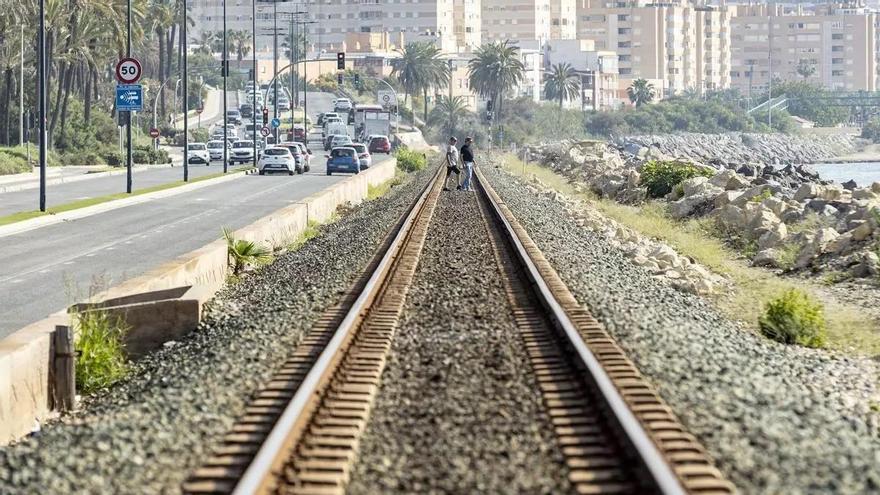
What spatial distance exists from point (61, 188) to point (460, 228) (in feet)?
107

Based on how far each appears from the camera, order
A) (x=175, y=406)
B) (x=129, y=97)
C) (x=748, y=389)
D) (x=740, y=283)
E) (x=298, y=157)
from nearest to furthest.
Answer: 1. (x=175, y=406)
2. (x=748, y=389)
3. (x=740, y=283)
4. (x=129, y=97)
5. (x=298, y=157)

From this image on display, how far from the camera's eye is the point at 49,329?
12.7 metres

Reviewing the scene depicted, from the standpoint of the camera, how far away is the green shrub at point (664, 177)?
48.9m

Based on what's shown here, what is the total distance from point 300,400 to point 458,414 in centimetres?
105

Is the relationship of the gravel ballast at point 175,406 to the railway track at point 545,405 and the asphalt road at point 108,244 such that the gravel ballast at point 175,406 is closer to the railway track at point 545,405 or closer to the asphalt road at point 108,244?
the railway track at point 545,405

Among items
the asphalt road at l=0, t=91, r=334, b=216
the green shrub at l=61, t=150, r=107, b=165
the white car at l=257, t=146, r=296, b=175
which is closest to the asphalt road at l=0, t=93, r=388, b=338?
the asphalt road at l=0, t=91, r=334, b=216

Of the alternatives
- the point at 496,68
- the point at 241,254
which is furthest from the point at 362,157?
the point at 496,68

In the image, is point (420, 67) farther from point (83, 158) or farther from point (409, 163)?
point (409, 163)

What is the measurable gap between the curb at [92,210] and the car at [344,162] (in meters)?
7.26

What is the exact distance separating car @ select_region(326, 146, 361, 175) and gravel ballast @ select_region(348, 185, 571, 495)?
5295 cm

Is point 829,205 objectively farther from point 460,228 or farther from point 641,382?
point 641,382

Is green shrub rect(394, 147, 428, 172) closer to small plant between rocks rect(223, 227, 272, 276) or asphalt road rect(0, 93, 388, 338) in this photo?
asphalt road rect(0, 93, 388, 338)

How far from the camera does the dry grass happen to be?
17.3 m

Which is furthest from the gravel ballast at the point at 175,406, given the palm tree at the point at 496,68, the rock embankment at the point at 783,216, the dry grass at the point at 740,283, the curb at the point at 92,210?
the palm tree at the point at 496,68
